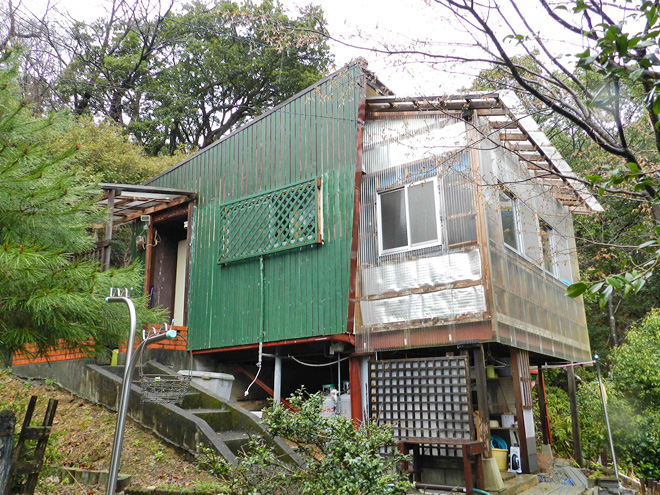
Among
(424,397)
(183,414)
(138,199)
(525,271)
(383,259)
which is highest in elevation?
(138,199)

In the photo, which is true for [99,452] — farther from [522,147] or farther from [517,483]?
[522,147]

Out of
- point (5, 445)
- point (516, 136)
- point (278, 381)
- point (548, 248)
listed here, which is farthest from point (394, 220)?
point (5, 445)

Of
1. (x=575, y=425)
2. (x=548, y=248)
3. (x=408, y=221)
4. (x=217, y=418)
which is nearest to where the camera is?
(x=217, y=418)

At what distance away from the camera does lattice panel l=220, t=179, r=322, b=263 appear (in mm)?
8531

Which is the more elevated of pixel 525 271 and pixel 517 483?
pixel 525 271

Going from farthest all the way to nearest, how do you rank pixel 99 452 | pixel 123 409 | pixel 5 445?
pixel 99 452
pixel 5 445
pixel 123 409

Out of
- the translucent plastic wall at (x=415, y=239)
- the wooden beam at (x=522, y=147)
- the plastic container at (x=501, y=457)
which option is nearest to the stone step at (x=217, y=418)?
the translucent plastic wall at (x=415, y=239)

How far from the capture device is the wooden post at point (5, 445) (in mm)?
4297

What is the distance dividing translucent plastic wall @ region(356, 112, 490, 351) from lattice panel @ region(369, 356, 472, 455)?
328mm

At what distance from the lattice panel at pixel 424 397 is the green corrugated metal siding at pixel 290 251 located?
1.02 meters

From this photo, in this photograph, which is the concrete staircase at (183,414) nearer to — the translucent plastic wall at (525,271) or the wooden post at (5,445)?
the wooden post at (5,445)

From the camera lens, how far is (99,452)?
6.27 meters

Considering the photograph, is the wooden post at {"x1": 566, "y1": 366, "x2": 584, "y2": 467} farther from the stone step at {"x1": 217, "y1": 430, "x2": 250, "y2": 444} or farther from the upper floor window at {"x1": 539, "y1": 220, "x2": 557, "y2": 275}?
the stone step at {"x1": 217, "y1": 430, "x2": 250, "y2": 444}

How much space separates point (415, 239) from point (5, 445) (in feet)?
18.3
